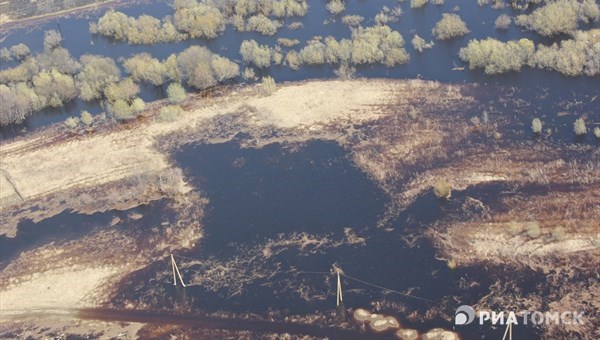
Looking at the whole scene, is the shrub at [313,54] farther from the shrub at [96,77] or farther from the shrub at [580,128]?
the shrub at [580,128]

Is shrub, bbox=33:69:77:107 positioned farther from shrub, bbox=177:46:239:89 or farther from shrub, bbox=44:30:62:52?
shrub, bbox=44:30:62:52

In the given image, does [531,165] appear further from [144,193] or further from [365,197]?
[144,193]

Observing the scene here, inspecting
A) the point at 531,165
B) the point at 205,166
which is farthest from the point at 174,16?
the point at 531,165

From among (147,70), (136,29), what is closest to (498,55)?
(147,70)

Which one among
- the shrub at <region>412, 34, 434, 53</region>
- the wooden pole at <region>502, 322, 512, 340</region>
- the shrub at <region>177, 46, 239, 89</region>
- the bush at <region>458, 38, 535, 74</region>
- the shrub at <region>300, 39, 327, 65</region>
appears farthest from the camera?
the shrub at <region>300, 39, 327, 65</region>

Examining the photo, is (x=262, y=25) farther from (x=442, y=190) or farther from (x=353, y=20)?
(x=442, y=190)

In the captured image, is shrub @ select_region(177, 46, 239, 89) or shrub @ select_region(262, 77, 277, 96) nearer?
shrub @ select_region(262, 77, 277, 96)

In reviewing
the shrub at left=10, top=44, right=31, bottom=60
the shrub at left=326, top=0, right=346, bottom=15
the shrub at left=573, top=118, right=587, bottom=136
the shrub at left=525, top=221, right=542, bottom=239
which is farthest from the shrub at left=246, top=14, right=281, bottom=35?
the shrub at left=525, top=221, right=542, bottom=239

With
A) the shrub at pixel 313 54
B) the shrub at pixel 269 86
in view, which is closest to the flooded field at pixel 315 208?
the shrub at pixel 269 86
